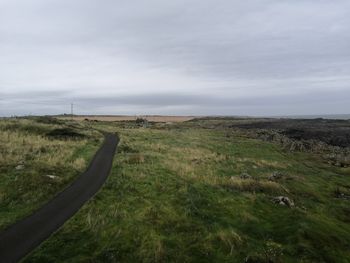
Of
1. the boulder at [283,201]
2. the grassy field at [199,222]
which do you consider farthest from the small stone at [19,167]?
the boulder at [283,201]

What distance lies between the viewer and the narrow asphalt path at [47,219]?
15.2m

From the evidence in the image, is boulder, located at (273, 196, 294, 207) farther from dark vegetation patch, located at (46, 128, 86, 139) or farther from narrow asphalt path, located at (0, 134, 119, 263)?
dark vegetation patch, located at (46, 128, 86, 139)

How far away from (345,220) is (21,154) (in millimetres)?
26554

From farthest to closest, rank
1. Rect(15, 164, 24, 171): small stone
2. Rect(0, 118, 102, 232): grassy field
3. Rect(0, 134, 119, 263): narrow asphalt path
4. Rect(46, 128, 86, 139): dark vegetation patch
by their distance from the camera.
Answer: Rect(46, 128, 86, 139): dark vegetation patch → Rect(15, 164, 24, 171): small stone → Rect(0, 118, 102, 232): grassy field → Rect(0, 134, 119, 263): narrow asphalt path

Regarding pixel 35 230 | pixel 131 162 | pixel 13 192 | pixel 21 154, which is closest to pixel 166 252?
pixel 35 230

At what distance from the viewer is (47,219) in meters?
18.4

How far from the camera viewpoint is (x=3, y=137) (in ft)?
140

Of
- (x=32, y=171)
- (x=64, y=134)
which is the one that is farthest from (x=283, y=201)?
(x=64, y=134)

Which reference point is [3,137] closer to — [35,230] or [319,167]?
[35,230]

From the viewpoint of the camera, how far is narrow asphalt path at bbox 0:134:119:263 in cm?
1518

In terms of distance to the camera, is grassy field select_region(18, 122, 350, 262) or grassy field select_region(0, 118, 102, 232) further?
grassy field select_region(0, 118, 102, 232)

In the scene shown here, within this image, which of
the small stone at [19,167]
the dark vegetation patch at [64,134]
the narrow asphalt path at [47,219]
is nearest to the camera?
the narrow asphalt path at [47,219]

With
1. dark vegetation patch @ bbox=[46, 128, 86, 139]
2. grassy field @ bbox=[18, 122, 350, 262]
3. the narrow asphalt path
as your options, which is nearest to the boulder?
grassy field @ bbox=[18, 122, 350, 262]

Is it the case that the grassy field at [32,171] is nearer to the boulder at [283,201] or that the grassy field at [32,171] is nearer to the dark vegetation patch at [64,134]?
the dark vegetation patch at [64,134]
